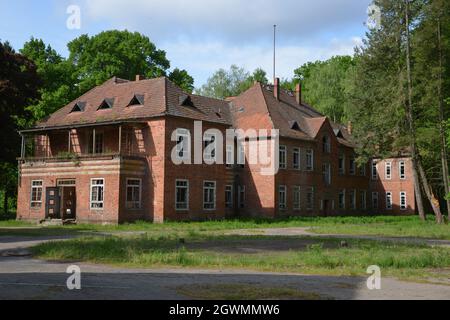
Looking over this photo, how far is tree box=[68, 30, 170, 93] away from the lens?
181ft

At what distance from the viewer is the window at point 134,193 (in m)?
36.9

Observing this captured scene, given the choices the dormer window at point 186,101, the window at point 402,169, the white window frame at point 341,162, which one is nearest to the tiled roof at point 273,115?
the white window frame at point 341,162

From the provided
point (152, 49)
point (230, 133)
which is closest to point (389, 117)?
point (230, 133)

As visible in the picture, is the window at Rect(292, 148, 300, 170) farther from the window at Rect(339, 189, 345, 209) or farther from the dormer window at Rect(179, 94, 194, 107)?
the dormer window at Rect(179, 94, 194, 107)

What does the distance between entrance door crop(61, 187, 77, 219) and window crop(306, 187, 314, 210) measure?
2002cm

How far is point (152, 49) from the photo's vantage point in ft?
197

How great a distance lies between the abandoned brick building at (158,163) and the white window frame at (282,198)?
8cm

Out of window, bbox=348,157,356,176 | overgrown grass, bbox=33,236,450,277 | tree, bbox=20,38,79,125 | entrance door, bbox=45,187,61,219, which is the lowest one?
overgrown grass, bbox=33,236,450,277

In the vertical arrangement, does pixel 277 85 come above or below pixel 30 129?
above

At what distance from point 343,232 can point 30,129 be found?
963 inches

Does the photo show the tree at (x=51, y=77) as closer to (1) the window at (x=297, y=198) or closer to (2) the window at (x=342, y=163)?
(1) the window at (x=297, y=198)

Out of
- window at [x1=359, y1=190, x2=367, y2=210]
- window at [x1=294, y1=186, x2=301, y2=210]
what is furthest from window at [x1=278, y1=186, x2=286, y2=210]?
window at [x1=359, y1=190, x2=367, y2=210]

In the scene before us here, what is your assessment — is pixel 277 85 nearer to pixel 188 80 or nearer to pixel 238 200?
pixel 238 200

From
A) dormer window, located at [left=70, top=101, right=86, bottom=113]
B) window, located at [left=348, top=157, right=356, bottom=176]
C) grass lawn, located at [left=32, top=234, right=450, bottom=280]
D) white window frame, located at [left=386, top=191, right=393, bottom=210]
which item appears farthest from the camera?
white window frame, located at [left=386, top=191, right=393, bottom=210]
